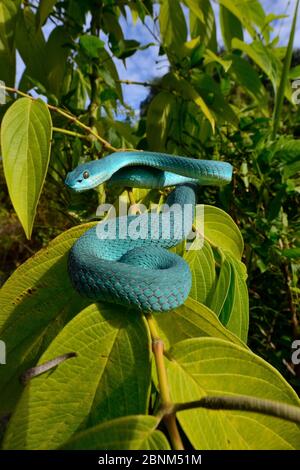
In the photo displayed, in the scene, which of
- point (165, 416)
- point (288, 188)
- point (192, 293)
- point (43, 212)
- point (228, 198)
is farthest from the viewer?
point (43, 212)

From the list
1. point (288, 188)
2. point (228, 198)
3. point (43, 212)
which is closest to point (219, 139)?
point (228, 198)

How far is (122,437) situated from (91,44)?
1.10 meters

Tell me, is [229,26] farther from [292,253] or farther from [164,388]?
[164,388]

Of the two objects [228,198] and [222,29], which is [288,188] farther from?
[222,29]

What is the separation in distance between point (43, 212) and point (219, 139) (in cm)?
149

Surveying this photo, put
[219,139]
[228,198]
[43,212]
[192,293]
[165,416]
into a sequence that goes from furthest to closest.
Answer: [43,212]
[219,139]
[228,198]
[192,293]
[165,416]

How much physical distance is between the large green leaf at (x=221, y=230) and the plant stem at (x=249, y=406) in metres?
0.46

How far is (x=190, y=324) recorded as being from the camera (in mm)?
566

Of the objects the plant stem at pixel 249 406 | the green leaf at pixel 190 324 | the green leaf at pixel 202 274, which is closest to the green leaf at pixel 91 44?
the green leaf at pixel 202 274

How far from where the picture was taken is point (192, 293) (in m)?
0.74

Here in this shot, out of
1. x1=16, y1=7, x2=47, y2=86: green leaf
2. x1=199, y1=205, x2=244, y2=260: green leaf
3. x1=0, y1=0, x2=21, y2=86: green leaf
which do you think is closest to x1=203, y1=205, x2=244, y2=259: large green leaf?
x1=199, y1=205, x2=244, y2=260: green leaf

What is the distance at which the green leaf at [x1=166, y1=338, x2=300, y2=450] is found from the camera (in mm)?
423

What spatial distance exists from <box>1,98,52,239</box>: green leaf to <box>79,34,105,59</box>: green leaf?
0.52 meters

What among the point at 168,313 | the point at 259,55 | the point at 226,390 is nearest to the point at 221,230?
the point at 168,313
